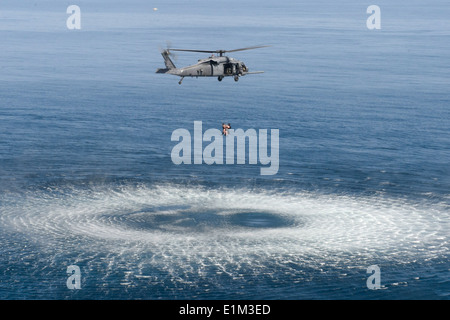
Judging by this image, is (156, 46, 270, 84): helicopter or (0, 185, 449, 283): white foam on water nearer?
(0, 185, 449, 283): white foam on water

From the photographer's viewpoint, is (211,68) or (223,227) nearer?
(211,68)

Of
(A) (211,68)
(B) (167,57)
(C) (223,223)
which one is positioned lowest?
(C) (223,223)

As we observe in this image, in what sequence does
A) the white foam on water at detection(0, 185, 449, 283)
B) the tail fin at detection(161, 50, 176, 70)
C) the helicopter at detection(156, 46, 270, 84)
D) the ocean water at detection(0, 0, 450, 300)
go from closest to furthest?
the ocean water at detection(0, 0, 450, 300), the white foam on water at detection(0, 185, 449, 283), the helicopter at detection(156, 46, 270, 84), the tail fin at detection(161, 50, 176, 70)

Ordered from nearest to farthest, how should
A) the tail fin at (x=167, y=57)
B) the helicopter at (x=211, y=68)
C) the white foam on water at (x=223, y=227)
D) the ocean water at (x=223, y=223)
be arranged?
the ocean water at (x=223, y=223)
the white foam on water at (x=223, y=227)
the helicopter at (x=211, y=68)
the tail fin at (x=167, y=57)

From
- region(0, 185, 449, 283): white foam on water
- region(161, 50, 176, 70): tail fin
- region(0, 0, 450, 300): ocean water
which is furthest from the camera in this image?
region(161, 50, 176, 70): tail fin

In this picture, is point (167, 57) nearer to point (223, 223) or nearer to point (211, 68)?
point (211, 68)

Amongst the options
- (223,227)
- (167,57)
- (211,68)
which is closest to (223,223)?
(223,227)

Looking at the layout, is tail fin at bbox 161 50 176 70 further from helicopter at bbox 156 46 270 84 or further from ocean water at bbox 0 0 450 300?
ocean water at bbox 0 0 450 300

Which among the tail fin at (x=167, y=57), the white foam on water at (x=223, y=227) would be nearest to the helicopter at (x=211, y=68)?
the tail fin at (x=167, y=57)

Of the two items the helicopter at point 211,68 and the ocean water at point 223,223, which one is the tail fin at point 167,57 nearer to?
the helicopter at point 211,68

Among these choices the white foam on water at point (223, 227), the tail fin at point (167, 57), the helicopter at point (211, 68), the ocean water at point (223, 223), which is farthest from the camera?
the tail fin at point (167, 57)

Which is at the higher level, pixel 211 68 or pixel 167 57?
pixel 167 57

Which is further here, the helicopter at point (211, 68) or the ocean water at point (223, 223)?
the helicopter at point (211, 68)

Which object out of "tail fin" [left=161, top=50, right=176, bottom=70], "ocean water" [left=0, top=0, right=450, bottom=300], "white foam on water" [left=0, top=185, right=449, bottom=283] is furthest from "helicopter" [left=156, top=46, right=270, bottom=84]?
"ocean water" [left=0, top=0, right=450, bottom=300]
